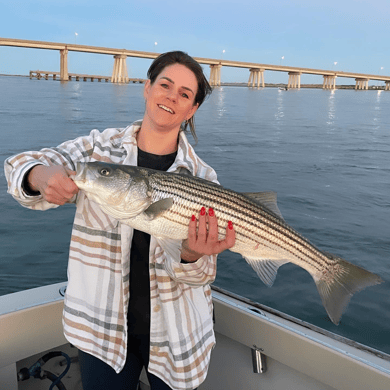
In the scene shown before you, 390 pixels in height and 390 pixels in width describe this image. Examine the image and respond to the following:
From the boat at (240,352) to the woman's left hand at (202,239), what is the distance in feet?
3.84

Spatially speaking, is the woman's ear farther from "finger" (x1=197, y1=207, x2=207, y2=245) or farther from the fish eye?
"finger" (x1=197, y1=207, x2=207, y2=245)

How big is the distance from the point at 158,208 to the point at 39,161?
0.75 m

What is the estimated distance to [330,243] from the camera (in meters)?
9.15

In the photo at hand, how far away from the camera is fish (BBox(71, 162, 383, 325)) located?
2.32 m

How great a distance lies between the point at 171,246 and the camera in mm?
2301

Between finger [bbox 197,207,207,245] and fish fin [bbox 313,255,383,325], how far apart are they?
1.02 meters

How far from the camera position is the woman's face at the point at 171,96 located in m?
2.63

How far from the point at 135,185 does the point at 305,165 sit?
53.4 ft

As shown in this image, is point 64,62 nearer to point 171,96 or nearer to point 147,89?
point 147,89

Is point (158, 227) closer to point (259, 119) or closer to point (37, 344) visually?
point (37, 344)

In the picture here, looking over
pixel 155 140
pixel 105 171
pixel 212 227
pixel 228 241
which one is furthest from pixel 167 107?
pixel 228 241

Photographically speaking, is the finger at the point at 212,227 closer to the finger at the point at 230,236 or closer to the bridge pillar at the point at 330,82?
the finger at the point at 230,236

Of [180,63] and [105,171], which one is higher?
[180,63]

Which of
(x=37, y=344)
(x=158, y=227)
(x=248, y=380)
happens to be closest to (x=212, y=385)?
(x=248, y=380)
